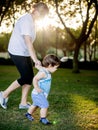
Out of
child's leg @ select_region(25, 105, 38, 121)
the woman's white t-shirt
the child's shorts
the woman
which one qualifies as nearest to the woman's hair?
the woman

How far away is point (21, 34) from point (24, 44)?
1.16 feet

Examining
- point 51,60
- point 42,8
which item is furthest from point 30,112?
point 42,8

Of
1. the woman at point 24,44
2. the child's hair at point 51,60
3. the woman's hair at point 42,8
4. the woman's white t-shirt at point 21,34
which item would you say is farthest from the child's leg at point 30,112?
the woman's hair at point 42,8

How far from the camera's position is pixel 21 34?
9.53 metres

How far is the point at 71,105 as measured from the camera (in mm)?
11414

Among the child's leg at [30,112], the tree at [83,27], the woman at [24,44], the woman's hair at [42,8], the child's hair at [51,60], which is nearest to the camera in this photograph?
the child's hair at [51,60]

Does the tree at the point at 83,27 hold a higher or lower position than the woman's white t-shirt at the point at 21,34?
lower

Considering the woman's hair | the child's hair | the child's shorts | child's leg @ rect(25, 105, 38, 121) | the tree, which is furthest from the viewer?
the tree

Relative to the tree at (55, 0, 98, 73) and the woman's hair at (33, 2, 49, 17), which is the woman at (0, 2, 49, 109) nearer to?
the woman's hair at (33, 2, 49, 17)

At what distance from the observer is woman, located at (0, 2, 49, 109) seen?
363 inches

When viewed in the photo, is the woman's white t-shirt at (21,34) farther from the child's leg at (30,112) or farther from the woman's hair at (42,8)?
the child's leg at (30,112)

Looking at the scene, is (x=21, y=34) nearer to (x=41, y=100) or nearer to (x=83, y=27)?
(x=41, y=100)

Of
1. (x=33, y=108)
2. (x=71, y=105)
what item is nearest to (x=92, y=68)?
(x=71, y=105)

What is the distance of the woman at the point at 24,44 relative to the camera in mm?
9217
